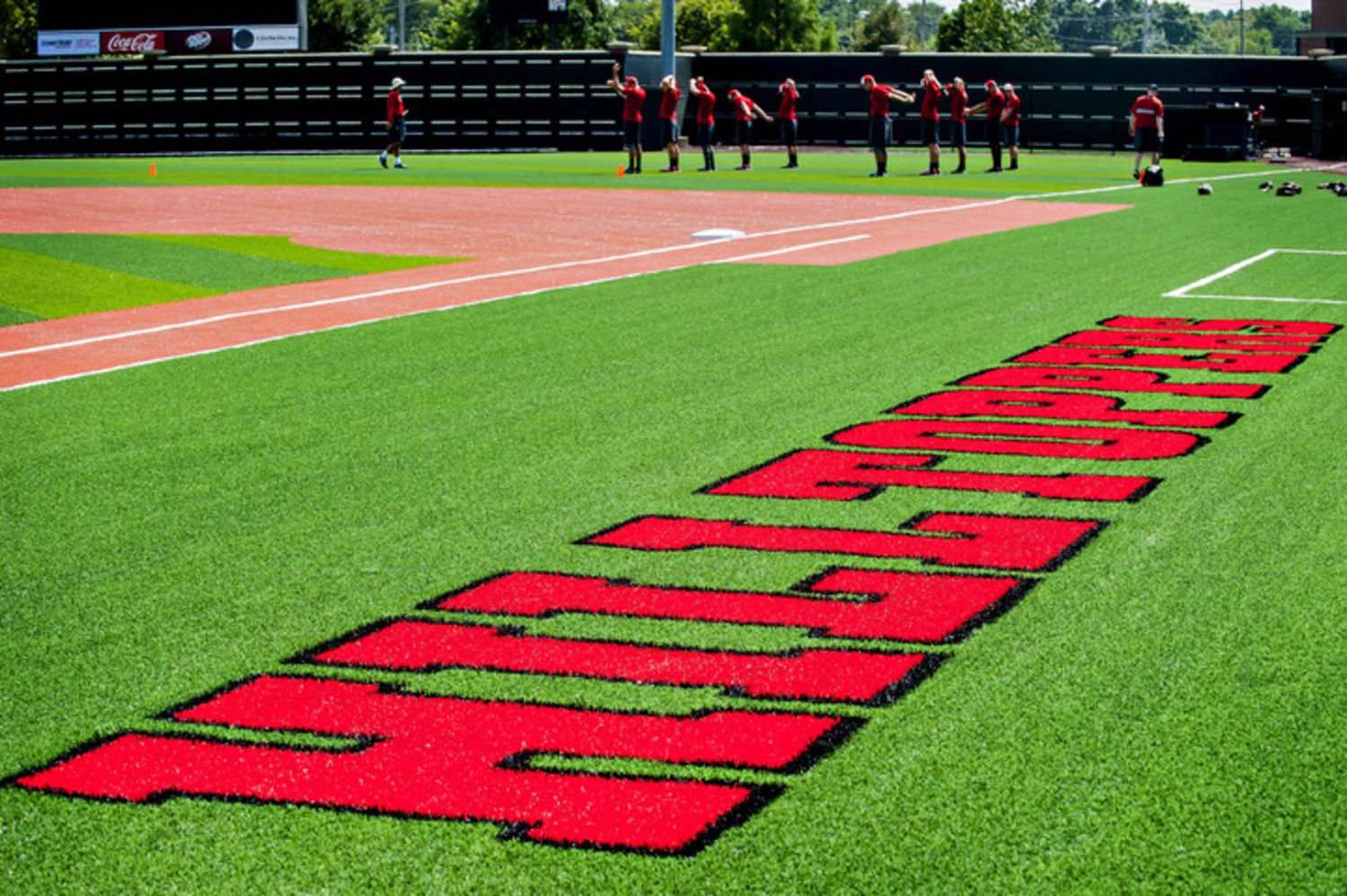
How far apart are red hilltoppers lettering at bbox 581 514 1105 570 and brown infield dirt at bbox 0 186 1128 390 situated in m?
5.23

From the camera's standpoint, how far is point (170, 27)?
5141cm

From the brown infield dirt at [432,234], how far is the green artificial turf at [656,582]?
122 cm

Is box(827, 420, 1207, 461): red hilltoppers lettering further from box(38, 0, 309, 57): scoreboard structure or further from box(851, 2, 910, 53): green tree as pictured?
box(851, 2, 910, 53): green tree

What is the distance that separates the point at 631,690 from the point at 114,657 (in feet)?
5.08

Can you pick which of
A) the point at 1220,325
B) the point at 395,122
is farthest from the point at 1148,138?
the point at 1220,325

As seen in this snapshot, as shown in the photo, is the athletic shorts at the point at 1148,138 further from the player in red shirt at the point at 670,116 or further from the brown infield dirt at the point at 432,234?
the player in red shirt at the point at 670,116

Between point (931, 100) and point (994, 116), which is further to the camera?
point (994, 116)

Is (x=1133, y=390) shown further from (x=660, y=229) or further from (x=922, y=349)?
(x=660, y=229)

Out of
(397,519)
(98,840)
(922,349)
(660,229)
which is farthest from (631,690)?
(660,229)

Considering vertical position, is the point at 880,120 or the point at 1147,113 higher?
the point at 1147,113

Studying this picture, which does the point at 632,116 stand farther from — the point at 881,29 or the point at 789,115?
the point at 881,29

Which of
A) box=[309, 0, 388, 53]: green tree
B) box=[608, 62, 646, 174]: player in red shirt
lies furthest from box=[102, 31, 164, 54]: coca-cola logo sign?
box=[309, 0, 388, 53]: green tree

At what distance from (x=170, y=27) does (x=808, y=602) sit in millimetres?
49777

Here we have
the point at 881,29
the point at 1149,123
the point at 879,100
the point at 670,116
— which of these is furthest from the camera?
the point at 881,29
